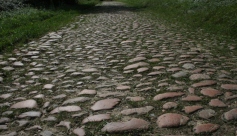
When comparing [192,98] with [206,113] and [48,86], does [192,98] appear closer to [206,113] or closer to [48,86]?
[206,113]

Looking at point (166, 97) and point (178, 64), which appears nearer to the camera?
point (166, 97)

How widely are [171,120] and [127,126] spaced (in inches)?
16.6

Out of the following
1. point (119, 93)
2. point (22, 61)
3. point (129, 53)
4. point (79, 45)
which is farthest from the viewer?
point (79, 45)

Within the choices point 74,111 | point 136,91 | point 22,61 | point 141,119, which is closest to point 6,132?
point 74,111

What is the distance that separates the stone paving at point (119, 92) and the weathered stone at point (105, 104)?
11 mm

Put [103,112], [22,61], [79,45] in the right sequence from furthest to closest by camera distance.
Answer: [79,45] < [22,61] < [103,112]

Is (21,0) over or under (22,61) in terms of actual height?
over

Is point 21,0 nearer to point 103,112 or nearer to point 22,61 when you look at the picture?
point 22,61

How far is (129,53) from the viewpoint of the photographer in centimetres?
443

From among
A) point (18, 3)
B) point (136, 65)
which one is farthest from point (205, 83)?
point (18, 3)

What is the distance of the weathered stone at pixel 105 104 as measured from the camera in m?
2.27

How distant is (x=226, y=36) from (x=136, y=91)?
14.7 ft

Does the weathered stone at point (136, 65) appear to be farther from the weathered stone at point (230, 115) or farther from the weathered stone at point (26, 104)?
the weathered stone at point (230, 115)

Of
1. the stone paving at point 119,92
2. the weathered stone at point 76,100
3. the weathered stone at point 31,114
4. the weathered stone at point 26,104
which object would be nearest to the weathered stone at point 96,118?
the stone paving at point 119,92
